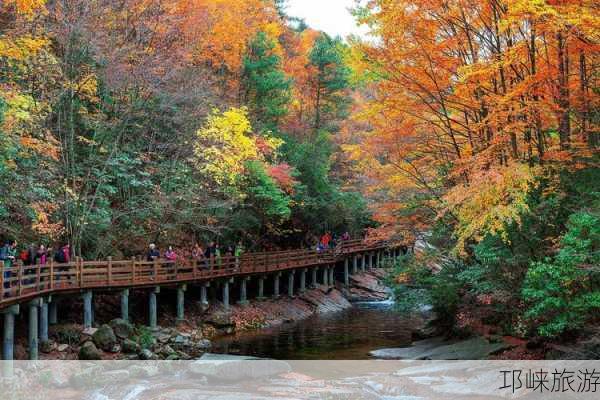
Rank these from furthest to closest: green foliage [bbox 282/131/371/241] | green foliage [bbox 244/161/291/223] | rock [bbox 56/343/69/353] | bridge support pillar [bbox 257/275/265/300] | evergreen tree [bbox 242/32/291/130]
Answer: evergreen tree [bbox 242/32/291/130] < green foliage [bbox 282/131/371/241] < bridge support pillar [bbox 257/275/265/300] < green foliage [bbox 244/161/291/223] < rock [bbox 56/343/69/353]

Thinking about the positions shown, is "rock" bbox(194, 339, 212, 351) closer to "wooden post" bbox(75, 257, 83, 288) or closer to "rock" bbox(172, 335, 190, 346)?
"rock" bbox(172, 335, 190, 346)

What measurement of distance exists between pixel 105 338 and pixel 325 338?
7865 mm

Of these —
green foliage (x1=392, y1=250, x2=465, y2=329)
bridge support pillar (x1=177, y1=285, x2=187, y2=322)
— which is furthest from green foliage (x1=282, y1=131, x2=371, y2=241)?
green foliage (x1=392, y1=250, x2=465, y2=329)

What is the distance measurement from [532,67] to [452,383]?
24.7ft

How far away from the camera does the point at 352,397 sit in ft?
41.7

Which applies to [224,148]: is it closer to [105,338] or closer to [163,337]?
[163,337]

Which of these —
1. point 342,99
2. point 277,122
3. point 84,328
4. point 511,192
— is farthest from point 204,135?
point 342,99

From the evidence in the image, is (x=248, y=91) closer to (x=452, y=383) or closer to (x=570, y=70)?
(x=570, y=70)

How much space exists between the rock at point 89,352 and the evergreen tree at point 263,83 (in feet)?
65.6

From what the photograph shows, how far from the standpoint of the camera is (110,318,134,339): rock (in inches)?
729

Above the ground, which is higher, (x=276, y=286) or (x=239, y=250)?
(x=239, y=250)

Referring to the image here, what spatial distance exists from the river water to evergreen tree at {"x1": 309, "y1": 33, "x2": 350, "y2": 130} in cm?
2063

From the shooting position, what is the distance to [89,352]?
1633cm

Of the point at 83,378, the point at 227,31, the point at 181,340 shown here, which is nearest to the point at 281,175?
the point at 181,340
